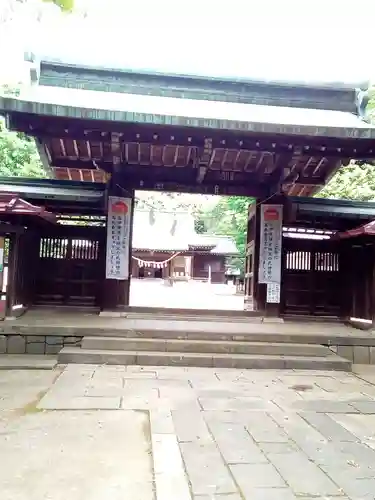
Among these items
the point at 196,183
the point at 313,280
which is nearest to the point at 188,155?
the point at 196,183

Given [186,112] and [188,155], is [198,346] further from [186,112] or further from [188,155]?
[186,112]

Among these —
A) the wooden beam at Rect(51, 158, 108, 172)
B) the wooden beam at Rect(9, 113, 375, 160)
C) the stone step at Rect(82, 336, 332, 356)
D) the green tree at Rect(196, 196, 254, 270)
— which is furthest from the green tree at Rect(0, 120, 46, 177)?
the green tree at Rect(196, 196, 254, 270)

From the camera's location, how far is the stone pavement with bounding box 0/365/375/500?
9.20 feet

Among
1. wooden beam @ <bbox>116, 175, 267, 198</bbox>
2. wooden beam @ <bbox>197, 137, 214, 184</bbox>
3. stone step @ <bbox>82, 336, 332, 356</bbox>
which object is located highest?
wooden beam @ <bbox>197, 137, 214, 184</bbox>

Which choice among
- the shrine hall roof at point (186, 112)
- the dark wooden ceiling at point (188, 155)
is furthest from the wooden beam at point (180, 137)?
the shrine hall roof at point (186, 112)

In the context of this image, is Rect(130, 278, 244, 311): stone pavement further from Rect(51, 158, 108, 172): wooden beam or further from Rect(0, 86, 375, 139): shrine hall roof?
Rect(0, 86, 375, 139): shrine hall roof

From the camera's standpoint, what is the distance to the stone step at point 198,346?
662 cm

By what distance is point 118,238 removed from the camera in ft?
27.5

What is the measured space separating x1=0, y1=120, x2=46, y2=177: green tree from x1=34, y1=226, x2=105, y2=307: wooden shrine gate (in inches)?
297

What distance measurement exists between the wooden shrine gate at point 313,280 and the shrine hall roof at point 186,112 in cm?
252

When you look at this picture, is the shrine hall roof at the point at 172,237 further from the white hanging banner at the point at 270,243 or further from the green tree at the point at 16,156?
the white hanging banner at the point at 270,243

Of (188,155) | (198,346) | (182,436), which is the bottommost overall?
(182,436)

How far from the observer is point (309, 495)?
272 centimetres

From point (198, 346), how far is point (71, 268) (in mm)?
3467
